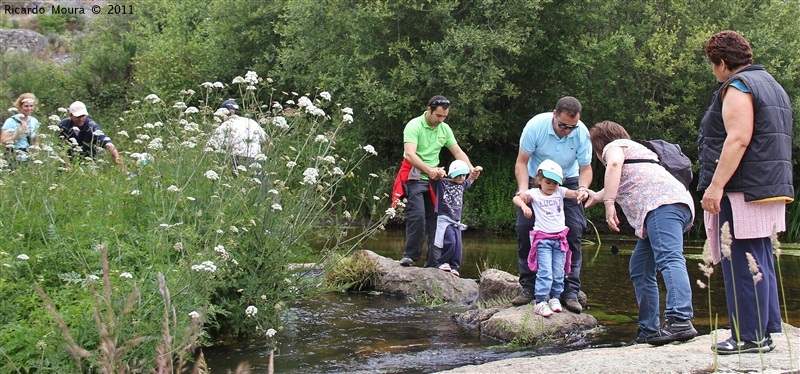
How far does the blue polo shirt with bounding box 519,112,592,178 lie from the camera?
7312 millimetres

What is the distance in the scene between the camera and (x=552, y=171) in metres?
7.05

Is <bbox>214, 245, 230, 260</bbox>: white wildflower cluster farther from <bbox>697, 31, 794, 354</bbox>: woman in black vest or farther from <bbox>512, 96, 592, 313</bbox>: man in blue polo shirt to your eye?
<bbox>512, 96, 592, 313</bbox>: man in blue polo shirt

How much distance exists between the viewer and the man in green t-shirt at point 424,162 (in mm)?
9180

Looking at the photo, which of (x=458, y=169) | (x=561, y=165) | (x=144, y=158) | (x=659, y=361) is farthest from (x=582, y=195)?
(x=144, y=158)

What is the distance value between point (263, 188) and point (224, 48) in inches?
778

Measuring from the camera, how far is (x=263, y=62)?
2472 cm

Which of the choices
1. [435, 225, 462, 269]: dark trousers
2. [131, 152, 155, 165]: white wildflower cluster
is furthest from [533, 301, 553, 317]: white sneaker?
[131, 152, 155, 165]: white wildflower cluster

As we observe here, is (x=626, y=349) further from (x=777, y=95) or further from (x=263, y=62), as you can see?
(x=263, y=62)

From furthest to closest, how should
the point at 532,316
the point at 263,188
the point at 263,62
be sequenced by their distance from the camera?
the point at 263,62 < the point at 532,316 < the point at 263,188

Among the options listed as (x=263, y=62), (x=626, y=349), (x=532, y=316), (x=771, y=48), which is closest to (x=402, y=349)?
(x=532, y=316)

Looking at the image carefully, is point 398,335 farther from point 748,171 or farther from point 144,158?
point 748,171

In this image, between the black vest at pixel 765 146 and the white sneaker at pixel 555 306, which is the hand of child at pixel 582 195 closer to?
the white sneaker at pixel 555 306

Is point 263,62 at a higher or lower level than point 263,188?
higher

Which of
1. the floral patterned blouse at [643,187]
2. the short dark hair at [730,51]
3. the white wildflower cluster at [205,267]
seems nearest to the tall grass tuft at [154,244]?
the white wildflower cluster at [205,267]
